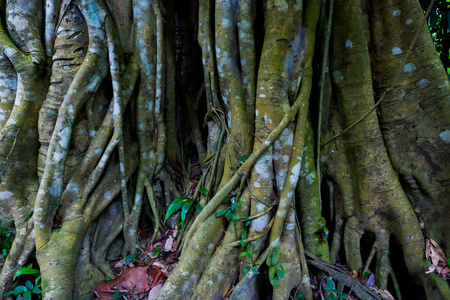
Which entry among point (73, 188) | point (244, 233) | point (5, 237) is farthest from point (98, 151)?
point (244, 233)

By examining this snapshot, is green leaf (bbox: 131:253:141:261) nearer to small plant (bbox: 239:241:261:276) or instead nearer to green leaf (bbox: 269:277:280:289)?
small plant (bbox: 239:241:261:276)

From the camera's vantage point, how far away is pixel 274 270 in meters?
1.89

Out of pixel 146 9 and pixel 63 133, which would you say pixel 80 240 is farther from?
pixel 146 9

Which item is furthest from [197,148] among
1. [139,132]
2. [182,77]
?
[182,77]

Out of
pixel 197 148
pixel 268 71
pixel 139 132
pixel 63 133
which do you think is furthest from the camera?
pixel 197 148

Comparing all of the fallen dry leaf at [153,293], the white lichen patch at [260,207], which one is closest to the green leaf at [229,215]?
the white lichen patch at [260,207]

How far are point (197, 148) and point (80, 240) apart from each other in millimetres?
1672

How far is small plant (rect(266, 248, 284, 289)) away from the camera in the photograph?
6.10 ft

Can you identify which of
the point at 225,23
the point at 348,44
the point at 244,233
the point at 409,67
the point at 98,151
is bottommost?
the point at 244,233

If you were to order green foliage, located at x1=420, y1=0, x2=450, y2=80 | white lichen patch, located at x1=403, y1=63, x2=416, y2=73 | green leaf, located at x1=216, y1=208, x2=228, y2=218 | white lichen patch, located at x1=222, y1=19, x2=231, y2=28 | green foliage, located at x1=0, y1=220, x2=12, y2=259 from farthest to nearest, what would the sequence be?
green foliage, located at x1=420, y1=0, x2=450, y2=80 → white lichen patch, located at x1=403, y1=63, x2=416, y2=73 → white lichen patch, located at x1=222, y1=19, x2=231, y2=28 → green foliage, located at x1=0, y1=220, x2=12, y2=259 → green leaf, located at x1=216, y1=208, x2=228, y2=218

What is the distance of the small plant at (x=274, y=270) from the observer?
1.86 m

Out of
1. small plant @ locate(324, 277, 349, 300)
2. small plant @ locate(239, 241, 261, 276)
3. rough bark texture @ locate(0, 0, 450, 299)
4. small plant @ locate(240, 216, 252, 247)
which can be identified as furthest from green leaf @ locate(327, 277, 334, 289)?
small plant @ locate(240, 216, 252, 247)

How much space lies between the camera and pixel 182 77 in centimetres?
362

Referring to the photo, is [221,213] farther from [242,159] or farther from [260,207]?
[242,159]
